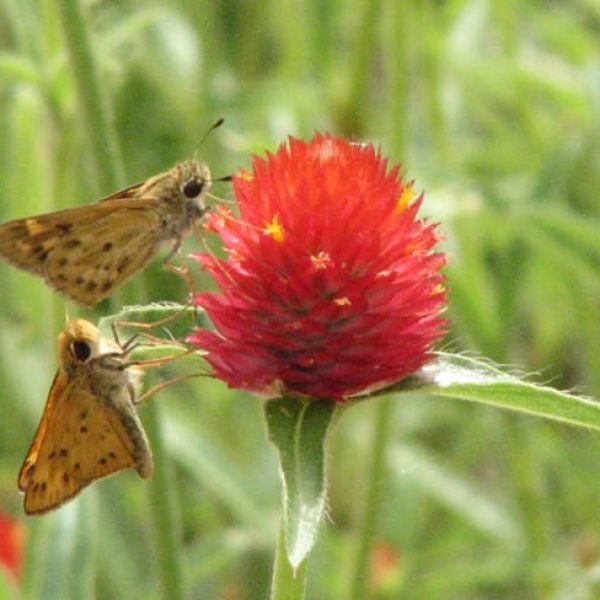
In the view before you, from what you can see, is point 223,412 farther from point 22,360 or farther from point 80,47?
point 80,47

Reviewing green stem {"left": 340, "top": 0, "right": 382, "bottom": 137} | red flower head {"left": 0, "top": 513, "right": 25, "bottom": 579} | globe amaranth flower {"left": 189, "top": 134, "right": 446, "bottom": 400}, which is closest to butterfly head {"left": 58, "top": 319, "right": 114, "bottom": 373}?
globe amaranth flower {"left": 189, "top": 134, "right": 446, "bottom": 400}

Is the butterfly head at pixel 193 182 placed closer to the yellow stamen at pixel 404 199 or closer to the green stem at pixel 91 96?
the green stem at pixel 91 96

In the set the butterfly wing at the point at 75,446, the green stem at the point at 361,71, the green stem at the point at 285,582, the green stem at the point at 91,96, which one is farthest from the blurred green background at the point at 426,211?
the green stem at the point at 285,582

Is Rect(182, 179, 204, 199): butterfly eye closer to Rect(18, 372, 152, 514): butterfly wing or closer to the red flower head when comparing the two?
Rect(18, 372, 152, 514): butterfly wing

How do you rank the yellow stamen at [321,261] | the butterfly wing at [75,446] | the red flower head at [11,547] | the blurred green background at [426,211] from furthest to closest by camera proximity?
the red flower head at [11,547], the blurred green background at [426,211], the butterfly wing at [75,446], the yellow stamen at [321,261]

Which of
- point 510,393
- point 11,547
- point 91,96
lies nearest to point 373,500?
point 11,547

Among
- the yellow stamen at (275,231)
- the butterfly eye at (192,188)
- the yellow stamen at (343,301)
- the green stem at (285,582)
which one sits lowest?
the green stem at (285,582)
